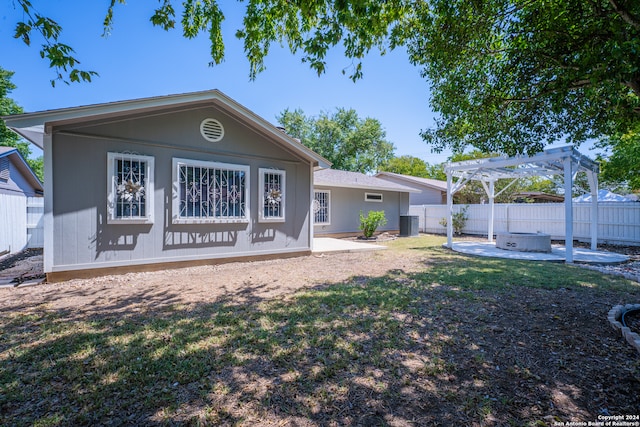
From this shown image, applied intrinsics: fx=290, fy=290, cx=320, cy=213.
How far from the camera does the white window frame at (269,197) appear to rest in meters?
7.67

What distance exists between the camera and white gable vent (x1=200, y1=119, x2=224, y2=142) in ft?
22.9

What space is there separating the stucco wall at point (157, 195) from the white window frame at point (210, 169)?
116 millimetres

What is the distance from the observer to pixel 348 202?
14.1m

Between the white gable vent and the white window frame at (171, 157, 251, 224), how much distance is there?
0.63 m

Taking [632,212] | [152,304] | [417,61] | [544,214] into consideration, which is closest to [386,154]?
[544,214]

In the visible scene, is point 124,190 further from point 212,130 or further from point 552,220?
point 552,220

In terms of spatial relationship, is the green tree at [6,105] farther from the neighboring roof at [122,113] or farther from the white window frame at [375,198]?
the white window frame at [375,198]

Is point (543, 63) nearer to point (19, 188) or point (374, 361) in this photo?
point (374, 361)

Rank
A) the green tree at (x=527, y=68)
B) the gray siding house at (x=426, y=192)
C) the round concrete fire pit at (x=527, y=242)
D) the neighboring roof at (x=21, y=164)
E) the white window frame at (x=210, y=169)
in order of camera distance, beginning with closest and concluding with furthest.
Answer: the green tree at (x=527, y=68) < the white window frame at (x=210, y=169) < the round concrete fire pit at (x=527, y=242) < the neighboring roof at (x=21, y=164) < the gray siding house at (x=426, y=192)

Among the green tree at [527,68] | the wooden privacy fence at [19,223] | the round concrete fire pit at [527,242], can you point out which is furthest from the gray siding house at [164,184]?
the round concrete fire pit at [527,242]

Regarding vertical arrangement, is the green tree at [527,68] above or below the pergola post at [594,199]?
above

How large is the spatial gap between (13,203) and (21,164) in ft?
21.3

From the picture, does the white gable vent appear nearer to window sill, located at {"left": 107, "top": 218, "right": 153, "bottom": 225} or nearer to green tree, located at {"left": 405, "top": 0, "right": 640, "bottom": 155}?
window sill, located at {"left": 107, "top": 218, "right": 153, "bottom": 225}

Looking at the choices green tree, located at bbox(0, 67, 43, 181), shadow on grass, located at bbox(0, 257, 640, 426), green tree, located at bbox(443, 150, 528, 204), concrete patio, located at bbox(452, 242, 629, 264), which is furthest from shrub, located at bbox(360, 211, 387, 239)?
green tree, located at bbox(0, 67, 43, 181)
